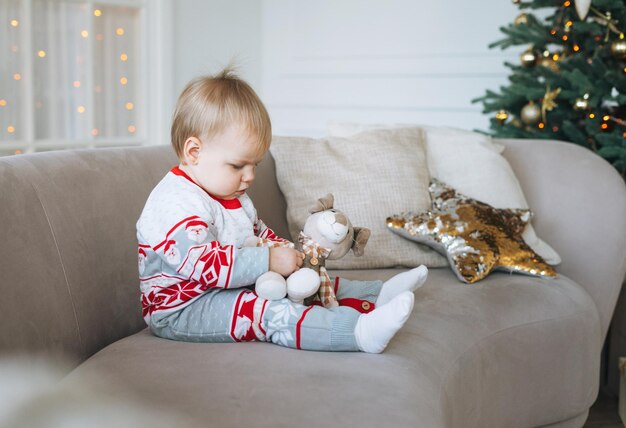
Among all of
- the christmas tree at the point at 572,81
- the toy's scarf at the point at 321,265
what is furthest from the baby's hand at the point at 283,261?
the christmas tree at the point at 572,81

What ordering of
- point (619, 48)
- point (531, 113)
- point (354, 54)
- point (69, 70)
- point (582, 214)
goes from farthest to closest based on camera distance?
point (354, 54) → point (69, 70) → point (531, 113) → point (619, 48) → point (582, 214)

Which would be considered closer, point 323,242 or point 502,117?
point 323,242

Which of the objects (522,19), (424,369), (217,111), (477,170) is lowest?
(424,369)

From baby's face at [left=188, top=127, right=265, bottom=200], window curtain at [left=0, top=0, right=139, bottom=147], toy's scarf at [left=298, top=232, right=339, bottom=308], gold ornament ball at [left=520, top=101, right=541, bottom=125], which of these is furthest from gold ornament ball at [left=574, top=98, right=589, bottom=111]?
window curtain at [left=0, top=0, right=139, bottom=147]

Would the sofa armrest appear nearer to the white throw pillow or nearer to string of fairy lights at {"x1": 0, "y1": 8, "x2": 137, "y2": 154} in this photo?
the white throw pillow

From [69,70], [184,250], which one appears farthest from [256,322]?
[69,70]

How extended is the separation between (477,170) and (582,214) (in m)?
0.37

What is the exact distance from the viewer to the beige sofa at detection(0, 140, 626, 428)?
127 centimetres

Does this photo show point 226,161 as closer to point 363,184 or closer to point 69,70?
point 363,184

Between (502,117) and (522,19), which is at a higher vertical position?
(522,19)

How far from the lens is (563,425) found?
2.15 meters

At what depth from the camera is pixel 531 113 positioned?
3045mm

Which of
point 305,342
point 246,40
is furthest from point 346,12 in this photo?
point 305,342

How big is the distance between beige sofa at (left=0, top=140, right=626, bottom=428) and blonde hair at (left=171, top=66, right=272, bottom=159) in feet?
0.86
